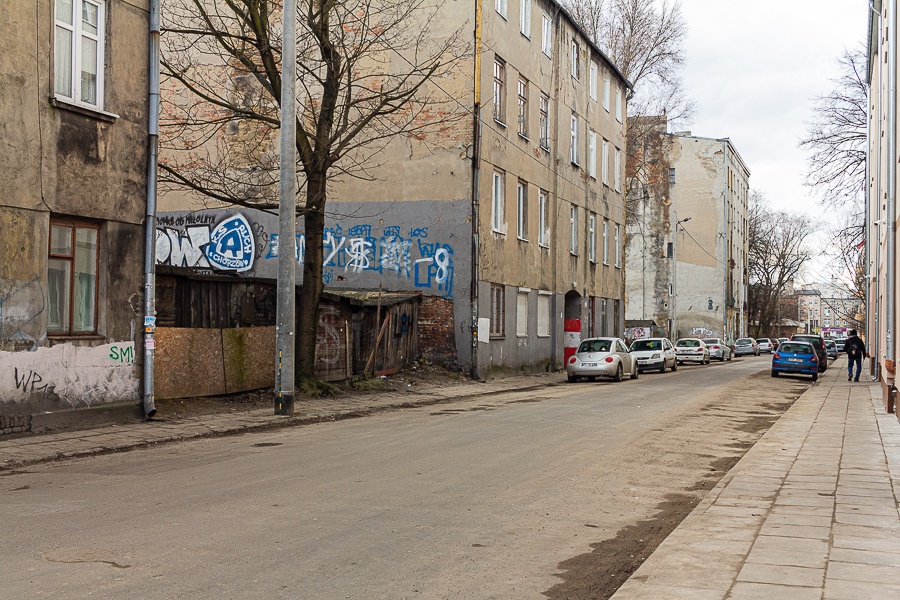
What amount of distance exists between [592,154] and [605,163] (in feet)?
7.20

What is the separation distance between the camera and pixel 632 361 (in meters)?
31.7

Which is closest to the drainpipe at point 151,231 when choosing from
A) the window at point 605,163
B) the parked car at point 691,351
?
the window at point 605,163

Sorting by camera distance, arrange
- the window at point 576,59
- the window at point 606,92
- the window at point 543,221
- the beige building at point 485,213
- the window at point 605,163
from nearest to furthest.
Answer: the beige building at point 485,213 → the window at point 543,221 → the window at point 576,59 → the window at point 606,92 → the window at point 605,163

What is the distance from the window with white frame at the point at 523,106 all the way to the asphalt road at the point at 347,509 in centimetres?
1768

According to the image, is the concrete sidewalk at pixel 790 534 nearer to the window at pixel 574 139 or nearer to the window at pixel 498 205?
the window at pixel 498 205

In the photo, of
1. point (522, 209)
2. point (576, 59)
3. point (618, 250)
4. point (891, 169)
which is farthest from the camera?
point (618, 250)

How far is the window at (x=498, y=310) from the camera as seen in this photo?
28.3m

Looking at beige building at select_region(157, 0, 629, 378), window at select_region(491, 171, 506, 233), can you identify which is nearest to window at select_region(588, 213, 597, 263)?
beige building at select_region(157, 0, 629, 378)

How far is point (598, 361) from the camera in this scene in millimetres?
29297

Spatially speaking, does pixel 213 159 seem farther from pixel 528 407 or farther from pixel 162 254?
pixel 528 407

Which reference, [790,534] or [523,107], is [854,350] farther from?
[790,534]

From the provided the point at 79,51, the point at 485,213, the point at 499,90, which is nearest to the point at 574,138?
the point at 499,90

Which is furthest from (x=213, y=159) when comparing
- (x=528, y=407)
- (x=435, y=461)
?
(x=435, y=461)

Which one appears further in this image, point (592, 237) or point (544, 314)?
point (592, 237)
